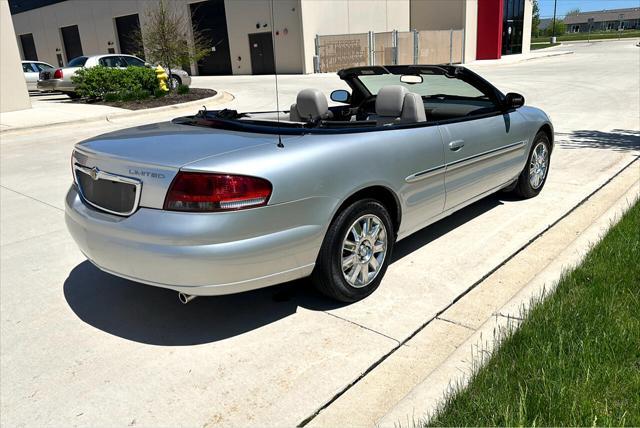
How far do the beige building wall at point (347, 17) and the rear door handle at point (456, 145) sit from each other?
89.8 ft

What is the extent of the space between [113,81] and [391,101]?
14635 millimetres

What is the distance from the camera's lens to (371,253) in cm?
368

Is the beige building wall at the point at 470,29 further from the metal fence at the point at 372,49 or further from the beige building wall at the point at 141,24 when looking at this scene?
the beige building wall at the point at 141,24

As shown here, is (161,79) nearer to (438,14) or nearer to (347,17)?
(347,17)

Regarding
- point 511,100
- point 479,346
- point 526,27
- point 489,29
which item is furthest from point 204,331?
point 526,27

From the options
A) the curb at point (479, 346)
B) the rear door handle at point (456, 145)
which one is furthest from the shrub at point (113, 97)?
the curb at point (479, 346)

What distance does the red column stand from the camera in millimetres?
38906

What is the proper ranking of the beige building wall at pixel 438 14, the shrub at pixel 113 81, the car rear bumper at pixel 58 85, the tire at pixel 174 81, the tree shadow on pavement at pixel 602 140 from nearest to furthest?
the tree shadow on pavement at pixel 602 140
the shrub at pixel 113 81
the tire at pixel 174 81
the car rear bumper at pixel 58 85
the beige building wall at pixel 438 14

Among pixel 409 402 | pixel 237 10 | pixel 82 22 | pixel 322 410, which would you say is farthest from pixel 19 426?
pixel 82 22

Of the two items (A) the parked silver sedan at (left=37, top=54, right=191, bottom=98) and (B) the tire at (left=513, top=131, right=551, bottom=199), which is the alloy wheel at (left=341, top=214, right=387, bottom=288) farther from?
(A) the parked silver sedan at (left=37, top=54, right=191, bottom=98)

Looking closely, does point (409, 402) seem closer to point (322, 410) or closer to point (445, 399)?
point (445, 399)

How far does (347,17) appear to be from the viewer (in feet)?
107

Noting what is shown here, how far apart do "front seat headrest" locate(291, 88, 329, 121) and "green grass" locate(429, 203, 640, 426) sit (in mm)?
2361

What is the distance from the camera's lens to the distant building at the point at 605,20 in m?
136
